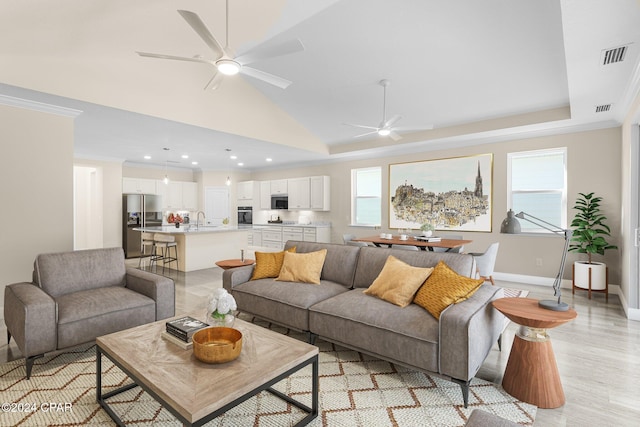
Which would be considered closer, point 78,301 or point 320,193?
point 78,301

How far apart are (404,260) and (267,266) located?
4.98ft

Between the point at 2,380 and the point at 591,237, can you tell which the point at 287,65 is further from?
the point at 591,237

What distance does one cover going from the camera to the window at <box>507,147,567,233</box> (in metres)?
5.31

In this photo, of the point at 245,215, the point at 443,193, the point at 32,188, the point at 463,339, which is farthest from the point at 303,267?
the point at 245,215

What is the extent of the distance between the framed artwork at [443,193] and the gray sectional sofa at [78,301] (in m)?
5.08

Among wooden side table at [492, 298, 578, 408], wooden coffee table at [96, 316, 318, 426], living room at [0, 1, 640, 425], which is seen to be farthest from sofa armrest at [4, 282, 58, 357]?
wooden side table at [492, 298, 578, 408]

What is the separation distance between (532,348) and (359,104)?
14.5 ft

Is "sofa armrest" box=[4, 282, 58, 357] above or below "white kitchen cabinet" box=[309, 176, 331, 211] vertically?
below

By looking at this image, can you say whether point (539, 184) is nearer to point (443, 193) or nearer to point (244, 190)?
point (443, 193)

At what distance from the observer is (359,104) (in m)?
5.52

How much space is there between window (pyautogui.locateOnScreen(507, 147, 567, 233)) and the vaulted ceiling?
0.46 m

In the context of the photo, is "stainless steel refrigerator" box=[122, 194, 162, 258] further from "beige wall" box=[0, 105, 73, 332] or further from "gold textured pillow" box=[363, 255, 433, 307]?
"gold textured pillow" box=[363, 255, 433, 307]

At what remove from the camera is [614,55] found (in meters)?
2.71

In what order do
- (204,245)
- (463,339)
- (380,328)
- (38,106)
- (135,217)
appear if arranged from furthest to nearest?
(135,217), (204,245), (38,106), (380,328), (463,339)
